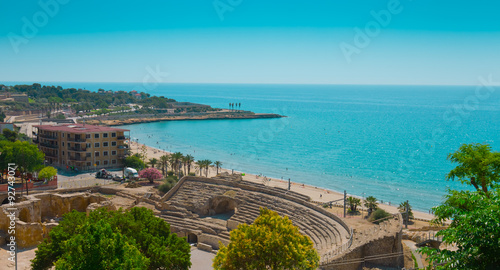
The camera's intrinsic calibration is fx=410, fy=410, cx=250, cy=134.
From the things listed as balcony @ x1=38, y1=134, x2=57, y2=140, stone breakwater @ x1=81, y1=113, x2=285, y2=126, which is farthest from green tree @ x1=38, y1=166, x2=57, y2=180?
stone breakwater @ x1=81, y1=113, x2=285, y2=126

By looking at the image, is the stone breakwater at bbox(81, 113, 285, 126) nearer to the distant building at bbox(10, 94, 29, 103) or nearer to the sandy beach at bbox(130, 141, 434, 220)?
the distant building at bbox(10, 94, 29, 103)

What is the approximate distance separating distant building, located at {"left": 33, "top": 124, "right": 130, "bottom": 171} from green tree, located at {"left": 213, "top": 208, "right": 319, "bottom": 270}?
160 feet

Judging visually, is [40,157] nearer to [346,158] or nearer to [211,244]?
[211,244]

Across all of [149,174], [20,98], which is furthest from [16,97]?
[149,174]

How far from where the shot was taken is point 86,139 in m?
66.7

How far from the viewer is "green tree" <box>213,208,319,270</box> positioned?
23.6 meters

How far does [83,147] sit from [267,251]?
169ft

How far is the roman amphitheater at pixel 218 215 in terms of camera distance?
28.5 metres

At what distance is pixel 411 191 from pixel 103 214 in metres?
57.9

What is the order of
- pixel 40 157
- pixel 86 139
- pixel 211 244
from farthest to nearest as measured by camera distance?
1. pixel 86 139
2. pixel 40 157
3. pixel 211 244

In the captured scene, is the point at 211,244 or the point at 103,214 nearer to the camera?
the point at 103,214

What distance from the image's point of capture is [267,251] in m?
23.6

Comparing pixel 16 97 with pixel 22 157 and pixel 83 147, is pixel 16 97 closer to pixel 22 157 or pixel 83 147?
pixel 83 147

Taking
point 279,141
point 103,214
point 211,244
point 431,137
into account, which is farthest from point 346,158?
point 103,214
